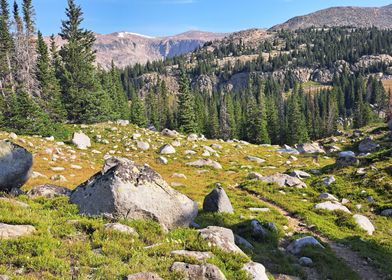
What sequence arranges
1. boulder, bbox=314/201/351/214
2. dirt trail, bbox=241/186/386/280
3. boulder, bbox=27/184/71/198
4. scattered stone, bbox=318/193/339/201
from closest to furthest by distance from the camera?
1. dirt trail, bbox=241/186/386/280
2. boulder, bbox=27/184/71/198
3. boulder, bbox=314/201/351/214
4. scattered stone, bbox=318/193/339/201

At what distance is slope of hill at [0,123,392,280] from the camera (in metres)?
10.1

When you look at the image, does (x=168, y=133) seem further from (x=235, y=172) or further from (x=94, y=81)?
(x=235, y=172)

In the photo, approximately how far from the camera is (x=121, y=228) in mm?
12656

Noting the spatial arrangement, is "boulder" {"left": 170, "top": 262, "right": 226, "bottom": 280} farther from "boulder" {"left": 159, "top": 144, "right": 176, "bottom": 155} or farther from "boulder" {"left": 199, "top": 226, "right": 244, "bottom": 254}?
"boulder" {"left": 159, "top": 144, "right": 176, "bottom": 155}

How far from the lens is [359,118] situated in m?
135

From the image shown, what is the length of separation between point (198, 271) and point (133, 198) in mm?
5663

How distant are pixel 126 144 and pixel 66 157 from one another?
10.7m

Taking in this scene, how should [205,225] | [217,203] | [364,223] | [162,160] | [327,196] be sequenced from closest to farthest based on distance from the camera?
[205,225] → [217,203] → [364,223] → [327,196] → [162,160]

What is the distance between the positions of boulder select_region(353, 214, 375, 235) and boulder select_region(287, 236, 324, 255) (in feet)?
20.6

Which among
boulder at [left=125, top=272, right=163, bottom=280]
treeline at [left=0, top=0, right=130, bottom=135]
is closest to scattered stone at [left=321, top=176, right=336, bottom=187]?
boulder at [left=125, top=272, right=163, bottom=280]

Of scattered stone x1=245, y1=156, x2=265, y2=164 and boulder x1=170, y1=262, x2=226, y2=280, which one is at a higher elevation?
boulder x1=170, y1=262, x2=226, y2=280

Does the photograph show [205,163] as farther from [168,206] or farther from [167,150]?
[168,206]

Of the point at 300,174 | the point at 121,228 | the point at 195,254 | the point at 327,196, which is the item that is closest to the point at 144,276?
the point at 195,254

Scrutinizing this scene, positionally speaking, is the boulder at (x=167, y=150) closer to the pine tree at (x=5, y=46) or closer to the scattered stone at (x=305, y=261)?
the scattered stone at (x=305, y=261)
